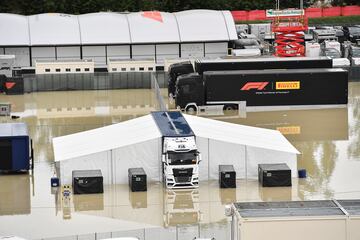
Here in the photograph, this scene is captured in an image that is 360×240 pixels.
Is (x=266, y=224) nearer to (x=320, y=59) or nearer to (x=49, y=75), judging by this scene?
(x=320, y=59)

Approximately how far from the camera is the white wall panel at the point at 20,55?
62.6 metres

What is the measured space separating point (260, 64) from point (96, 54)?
12534 mm

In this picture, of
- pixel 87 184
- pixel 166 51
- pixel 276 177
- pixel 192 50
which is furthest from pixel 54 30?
pixel 276 177

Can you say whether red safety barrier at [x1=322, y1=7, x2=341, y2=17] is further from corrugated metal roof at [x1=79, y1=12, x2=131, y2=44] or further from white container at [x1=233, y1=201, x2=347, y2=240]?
white container at [x1=233, y1=201, x2=347, y2=240]

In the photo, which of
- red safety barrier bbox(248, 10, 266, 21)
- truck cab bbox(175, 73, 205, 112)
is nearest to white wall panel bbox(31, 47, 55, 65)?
truck cab bbox(175, 73, 205, 112)

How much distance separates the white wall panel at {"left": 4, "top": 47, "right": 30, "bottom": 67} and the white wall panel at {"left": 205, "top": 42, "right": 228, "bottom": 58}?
33.0 feet

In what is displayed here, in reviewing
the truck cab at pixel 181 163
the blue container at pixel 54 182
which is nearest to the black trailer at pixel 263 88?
the truck cab at pixel 181 163

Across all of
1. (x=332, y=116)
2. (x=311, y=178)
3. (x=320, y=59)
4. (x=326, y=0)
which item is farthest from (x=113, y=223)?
(x=326, y=0)

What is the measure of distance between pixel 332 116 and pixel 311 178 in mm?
12886

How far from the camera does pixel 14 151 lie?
38031 millimetres

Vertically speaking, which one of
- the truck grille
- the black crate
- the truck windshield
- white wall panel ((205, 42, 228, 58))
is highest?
white wall panel ((205, 42, 228, 58))

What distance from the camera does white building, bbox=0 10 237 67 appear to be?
62.8 meters

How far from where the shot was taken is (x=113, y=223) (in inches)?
1267

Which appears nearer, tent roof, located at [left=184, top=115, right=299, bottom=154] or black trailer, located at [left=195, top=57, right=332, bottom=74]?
tent roof, located at [left=184, top=115, right=299, bottom=154]
